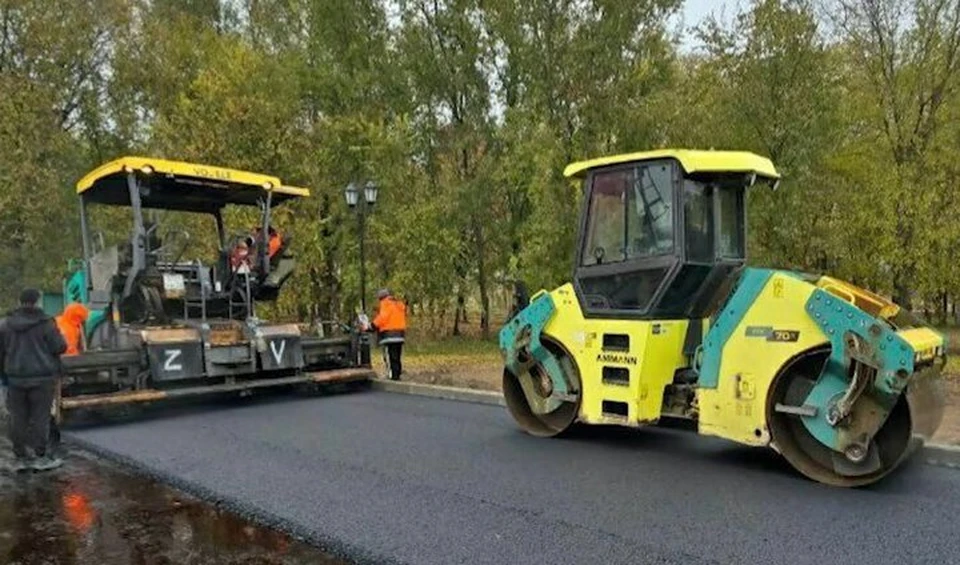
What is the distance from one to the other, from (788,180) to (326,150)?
35.2 feet

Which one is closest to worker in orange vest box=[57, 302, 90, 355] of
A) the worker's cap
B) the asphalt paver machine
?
the asphalt paver machine

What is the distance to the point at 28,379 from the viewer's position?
680 centimetres

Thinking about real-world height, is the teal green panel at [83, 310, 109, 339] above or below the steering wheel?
below

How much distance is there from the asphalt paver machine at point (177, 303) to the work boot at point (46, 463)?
1.44 m

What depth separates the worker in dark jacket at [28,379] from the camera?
680cm

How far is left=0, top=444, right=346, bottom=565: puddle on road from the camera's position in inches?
177

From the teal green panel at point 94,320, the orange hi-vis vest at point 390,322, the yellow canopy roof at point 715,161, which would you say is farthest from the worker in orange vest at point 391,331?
the yellow canopy roof at point 715,161

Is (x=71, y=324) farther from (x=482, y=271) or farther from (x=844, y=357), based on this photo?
(x=482, y=271)

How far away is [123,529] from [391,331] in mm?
6724

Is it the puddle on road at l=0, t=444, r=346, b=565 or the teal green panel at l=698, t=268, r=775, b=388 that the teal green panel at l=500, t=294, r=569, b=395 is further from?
the puddle on road at l=0, t=444, r=346, b=565

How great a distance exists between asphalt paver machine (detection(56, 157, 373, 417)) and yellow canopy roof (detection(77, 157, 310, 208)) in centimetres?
2

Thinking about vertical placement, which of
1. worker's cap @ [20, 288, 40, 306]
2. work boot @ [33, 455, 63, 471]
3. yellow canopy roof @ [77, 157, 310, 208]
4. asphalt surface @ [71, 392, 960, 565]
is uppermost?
yellow canopy roof @ [77, 157, 310, 208]

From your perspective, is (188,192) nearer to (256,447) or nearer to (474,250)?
(256,447)

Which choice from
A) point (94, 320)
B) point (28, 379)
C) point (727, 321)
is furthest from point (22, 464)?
point (727, 321)
